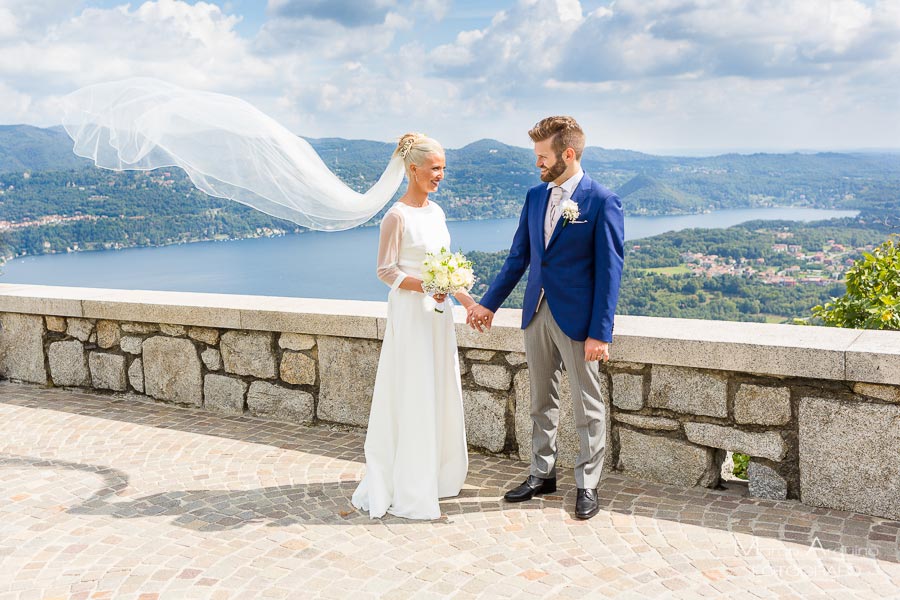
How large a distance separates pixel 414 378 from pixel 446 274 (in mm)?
634

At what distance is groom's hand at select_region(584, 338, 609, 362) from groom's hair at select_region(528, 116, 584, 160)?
976mm

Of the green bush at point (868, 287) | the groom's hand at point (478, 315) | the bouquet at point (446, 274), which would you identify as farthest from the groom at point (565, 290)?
the green bush at point (868, 287)

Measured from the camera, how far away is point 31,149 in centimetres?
2116

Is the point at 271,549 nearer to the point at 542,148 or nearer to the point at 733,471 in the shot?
the point at 542,148

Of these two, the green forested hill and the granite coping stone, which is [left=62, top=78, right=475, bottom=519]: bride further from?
the green forested hill

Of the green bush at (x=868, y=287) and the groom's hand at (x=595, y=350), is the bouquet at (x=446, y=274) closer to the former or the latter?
the groom's hand at (x=595, y=350)

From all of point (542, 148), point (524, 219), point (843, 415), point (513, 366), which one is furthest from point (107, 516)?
point (843, 415)

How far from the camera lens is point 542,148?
4.05 meters

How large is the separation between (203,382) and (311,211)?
83.2 inches

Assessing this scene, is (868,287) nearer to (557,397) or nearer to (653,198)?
(557,397)

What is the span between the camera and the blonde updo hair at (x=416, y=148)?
13.8 feet

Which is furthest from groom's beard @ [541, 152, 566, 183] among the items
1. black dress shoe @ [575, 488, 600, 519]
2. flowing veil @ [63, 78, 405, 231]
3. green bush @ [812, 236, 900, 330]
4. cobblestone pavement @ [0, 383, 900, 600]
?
green bush @ [812, 236, 900, 330]

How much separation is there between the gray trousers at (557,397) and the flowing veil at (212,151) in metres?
1.37

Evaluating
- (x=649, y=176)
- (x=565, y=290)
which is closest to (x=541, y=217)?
(x=565, y=290)
